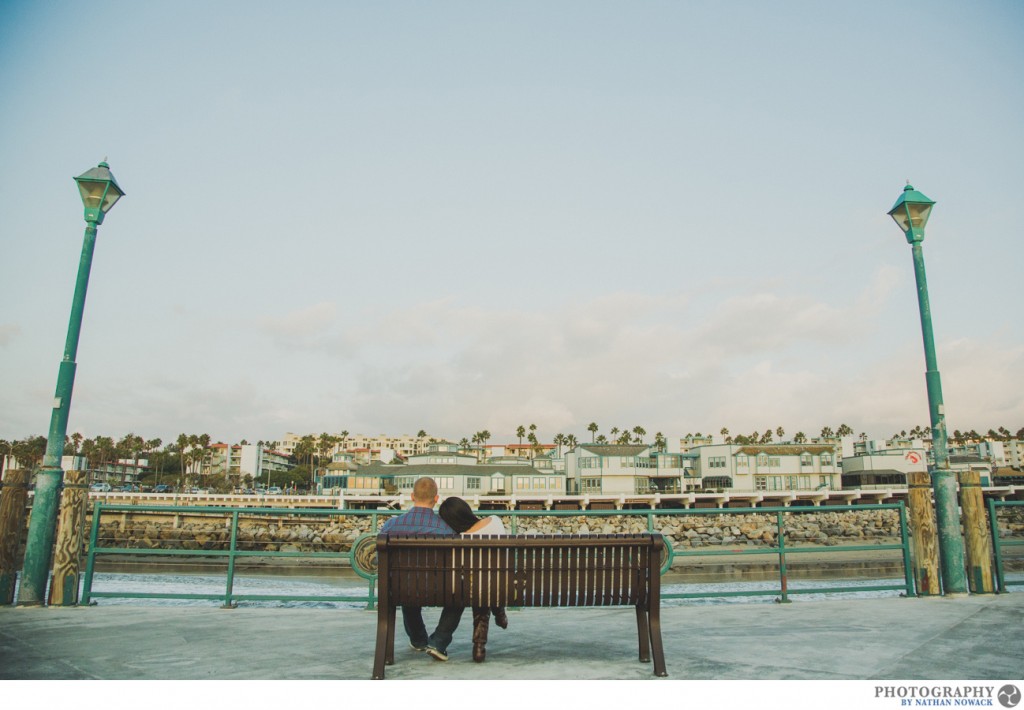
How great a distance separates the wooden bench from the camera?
385 cm

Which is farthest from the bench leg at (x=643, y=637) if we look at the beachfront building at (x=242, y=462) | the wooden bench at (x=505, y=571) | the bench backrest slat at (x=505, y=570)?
the beachfront building at (x=242, y=462)

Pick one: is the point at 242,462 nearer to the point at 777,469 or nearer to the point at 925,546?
the point at 777,469

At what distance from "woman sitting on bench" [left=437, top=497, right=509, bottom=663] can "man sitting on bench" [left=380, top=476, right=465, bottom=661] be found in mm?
91

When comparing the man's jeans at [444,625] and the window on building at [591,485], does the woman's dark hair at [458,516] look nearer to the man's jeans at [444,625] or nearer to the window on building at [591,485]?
the man's jeans at [444,625]

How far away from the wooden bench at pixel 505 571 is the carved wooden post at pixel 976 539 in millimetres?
5537

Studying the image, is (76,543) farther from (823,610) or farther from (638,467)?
(638,467)

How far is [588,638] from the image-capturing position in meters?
5.04

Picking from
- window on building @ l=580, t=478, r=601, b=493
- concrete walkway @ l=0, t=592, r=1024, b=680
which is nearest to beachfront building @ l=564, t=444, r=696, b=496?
window on building @ l=580, t=478, r=601, b=493

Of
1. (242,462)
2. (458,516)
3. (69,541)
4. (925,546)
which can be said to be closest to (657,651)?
(458,516)

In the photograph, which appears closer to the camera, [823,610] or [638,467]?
[823,610]

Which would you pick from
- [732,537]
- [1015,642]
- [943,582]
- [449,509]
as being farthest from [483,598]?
[732,537]

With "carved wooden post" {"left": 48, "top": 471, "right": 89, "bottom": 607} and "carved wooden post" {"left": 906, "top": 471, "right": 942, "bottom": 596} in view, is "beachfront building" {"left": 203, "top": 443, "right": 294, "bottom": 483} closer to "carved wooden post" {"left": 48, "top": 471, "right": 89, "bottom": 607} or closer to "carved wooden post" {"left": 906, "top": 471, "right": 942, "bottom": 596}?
"carved wooden post" {"left": 48, "top": 471, "right": 89, "bottom": 607}
